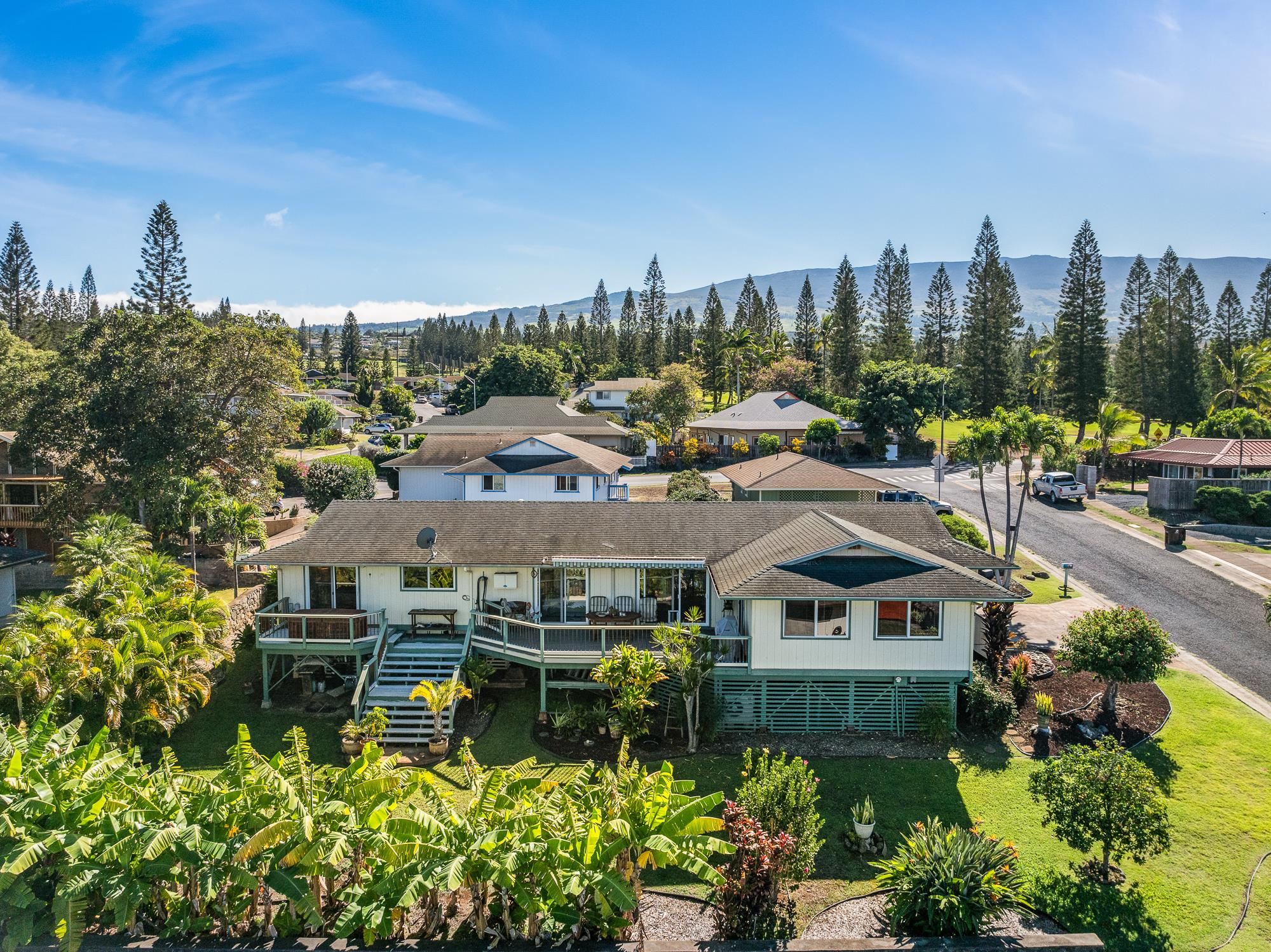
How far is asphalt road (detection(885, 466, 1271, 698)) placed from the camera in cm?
2233

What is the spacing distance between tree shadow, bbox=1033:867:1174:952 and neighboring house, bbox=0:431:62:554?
34.5 meters

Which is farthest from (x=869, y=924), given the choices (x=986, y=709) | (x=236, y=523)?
(x=236, y=523)

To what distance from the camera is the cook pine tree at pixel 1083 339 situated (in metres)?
60.2

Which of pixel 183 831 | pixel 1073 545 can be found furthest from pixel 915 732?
pixel 1073 545

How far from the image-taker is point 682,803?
11766 mm

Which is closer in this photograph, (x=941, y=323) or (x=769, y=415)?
(x=769, y=415)

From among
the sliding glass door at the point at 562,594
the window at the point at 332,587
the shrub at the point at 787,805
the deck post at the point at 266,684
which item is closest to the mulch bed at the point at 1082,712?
the shrub at the point at 787,805

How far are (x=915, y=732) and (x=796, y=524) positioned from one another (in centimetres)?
644

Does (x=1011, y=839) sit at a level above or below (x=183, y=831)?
below

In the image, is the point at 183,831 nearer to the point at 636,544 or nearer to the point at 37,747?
the point at 37,747

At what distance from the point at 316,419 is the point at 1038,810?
2933 inches

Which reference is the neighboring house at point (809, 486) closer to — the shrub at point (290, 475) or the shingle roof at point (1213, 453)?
the shingle roof at point (1213, 453)

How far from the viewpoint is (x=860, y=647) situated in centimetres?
1809

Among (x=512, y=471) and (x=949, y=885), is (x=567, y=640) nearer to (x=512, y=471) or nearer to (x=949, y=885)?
(x=949, y=885)
